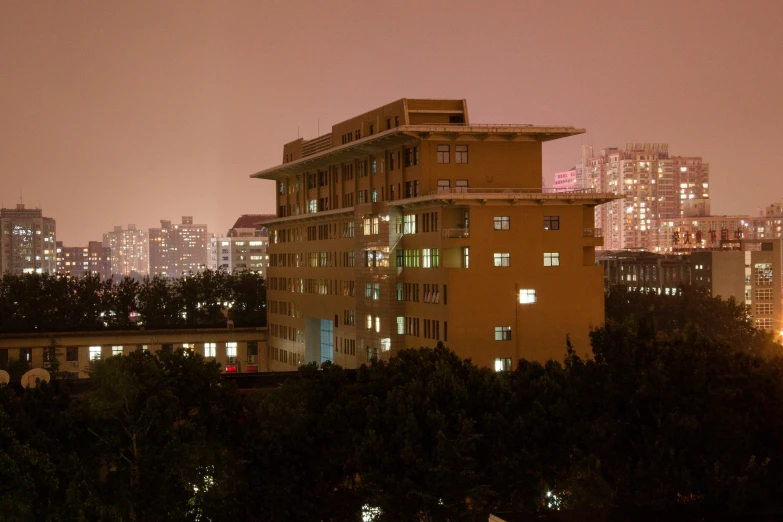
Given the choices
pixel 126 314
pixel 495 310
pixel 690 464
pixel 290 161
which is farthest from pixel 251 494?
pixel 126 314

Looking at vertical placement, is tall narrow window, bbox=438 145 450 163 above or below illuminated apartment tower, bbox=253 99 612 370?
above

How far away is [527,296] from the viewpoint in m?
50.9

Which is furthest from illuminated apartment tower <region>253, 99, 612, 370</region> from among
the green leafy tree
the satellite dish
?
the green leafy tree

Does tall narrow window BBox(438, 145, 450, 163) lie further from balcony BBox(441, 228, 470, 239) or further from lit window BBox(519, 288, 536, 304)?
lit window BBox(519, 288, 536, 304)

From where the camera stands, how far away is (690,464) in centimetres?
2912

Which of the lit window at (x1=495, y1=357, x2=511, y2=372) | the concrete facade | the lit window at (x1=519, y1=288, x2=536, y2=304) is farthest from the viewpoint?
the concrete facade

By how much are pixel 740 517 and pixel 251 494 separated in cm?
1439

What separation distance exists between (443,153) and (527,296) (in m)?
9.37

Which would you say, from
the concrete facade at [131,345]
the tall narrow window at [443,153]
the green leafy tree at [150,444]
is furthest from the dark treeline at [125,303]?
the green leafy tree at [150,444]

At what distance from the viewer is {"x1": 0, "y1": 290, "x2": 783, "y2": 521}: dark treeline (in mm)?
28297

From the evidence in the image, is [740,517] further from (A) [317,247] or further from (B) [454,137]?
(A) [317,247]

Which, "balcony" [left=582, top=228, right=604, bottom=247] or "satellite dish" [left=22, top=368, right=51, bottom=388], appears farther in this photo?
"balcony" [left=582, top=228, right=604, bottom=247]

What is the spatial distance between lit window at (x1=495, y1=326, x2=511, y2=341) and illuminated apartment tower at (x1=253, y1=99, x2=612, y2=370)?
7 centimetres

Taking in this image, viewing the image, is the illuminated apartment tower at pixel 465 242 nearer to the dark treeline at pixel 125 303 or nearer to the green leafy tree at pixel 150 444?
the green leafy tree at pixel 150 444
